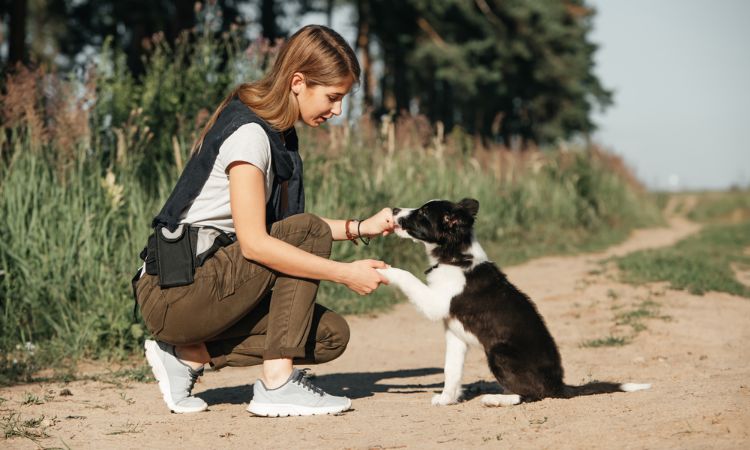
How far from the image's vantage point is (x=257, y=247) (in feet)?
11.9

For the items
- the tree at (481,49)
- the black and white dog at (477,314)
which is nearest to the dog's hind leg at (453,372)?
the black and white dog at (477,314)

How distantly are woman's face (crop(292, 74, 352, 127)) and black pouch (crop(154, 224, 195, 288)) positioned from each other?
0.85m

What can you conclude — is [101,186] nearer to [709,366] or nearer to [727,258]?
[709,366]

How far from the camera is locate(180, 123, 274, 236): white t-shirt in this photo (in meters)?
3.60

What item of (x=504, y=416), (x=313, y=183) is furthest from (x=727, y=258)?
(x=504, y=416)

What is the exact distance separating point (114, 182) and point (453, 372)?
11.6ft

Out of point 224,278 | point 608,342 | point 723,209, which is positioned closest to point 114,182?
point 224,278

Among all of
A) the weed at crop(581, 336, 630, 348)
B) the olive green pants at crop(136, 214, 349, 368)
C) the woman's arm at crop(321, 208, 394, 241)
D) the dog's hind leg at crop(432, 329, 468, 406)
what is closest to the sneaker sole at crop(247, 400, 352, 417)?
the olive green pants at crop(136, 214, 349, 368)

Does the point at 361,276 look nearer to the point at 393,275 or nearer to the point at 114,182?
the point at 393,275

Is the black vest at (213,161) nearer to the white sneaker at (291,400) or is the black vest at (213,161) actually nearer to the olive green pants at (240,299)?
the olive green pants at (240,299)

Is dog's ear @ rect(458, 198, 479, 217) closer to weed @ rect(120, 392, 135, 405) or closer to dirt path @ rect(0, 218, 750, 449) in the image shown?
dirt path @ rect(0, 218, 750, 449)

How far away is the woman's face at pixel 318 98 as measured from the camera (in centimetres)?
386

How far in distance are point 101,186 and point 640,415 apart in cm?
455

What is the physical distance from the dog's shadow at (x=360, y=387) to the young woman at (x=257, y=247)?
1.78 feet
